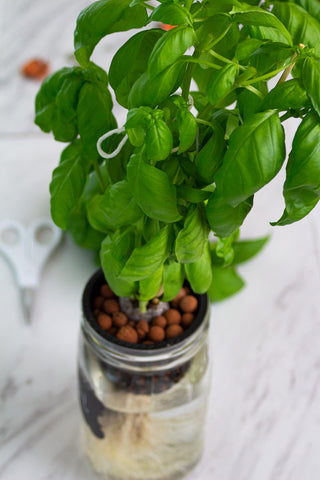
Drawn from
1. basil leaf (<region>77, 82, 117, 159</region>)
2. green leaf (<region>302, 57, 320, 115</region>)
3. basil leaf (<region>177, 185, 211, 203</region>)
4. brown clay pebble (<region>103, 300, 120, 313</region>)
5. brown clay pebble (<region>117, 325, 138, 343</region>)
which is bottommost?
brown clay pebble (<region>117, 325, 138, 343</region>)

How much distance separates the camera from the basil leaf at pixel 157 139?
383 mm

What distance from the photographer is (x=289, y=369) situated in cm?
81

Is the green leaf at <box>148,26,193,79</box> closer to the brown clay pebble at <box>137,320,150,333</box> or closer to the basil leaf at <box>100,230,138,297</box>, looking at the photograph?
the basil leaf at <box>100,230,138,297</box>

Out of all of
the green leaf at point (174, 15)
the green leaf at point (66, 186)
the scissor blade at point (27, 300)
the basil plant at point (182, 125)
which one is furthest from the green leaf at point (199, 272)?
the scissor blade at point (27, 300)

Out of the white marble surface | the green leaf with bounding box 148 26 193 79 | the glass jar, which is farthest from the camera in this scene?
the white marble surface

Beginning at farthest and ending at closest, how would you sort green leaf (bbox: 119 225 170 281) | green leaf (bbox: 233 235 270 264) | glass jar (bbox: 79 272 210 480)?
green leaf (bbox: 233 235 270 264)
glass jar (bbox: 79 272 210 480)
green leaf (bbox: 119 225 170 281)

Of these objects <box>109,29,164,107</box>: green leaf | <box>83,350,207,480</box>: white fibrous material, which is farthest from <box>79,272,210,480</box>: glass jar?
<box>109,29,164,107</box>: green leaf

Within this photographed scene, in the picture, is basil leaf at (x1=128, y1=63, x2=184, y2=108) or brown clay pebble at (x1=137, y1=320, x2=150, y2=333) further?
brown clay pebble at (x1=137, y1=320, x2=150, y2=333)

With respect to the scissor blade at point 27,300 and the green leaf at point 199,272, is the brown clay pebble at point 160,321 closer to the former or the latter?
the green leaf at point 199,272

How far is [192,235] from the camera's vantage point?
46cm

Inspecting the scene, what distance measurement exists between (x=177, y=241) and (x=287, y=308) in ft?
1.45

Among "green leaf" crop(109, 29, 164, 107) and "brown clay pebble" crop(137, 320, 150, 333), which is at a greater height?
"green leaf" crop(109, 29, 164, 107)

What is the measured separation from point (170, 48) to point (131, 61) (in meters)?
0.07

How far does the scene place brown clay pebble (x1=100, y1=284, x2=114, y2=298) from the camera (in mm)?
628
